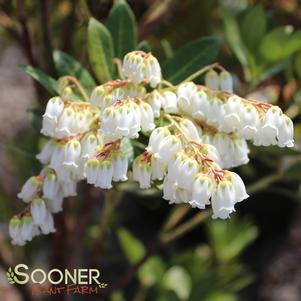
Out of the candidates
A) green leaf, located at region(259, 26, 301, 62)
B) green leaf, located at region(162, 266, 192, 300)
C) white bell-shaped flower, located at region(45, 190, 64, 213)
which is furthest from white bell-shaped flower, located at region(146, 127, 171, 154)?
green leaf, located at region(162, 266, 192, 300)

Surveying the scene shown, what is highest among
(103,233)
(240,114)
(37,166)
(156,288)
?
(240,114)

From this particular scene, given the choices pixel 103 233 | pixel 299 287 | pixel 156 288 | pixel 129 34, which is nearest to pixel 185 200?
pixel 129 34

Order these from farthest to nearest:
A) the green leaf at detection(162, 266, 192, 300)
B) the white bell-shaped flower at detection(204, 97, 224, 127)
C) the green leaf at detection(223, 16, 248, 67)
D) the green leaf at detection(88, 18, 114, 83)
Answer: the green leaf at detection(162, 266, 192, 300)
the green leaf at detection(223, 16, 248, 67)
the green leaf at detection(88, 18, 114, 83)
the white bell-shaped flower at detection(204, 97, 224, 127)

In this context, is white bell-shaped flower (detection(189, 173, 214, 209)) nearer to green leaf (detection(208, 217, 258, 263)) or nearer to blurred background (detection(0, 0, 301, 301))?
blurred background (detection(0, 0, 301, 301))

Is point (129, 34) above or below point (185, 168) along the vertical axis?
above

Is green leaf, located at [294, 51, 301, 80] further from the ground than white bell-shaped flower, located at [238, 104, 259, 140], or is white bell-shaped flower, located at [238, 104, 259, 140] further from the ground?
white bell-shaped flower, located at [238, 104, 259, 140]

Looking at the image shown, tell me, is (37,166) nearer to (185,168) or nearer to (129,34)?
(129,34)

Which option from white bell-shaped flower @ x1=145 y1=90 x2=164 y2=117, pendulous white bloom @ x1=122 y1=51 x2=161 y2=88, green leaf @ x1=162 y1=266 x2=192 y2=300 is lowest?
green leaf @ x1=162 y1=266 x2=192 y2=300
